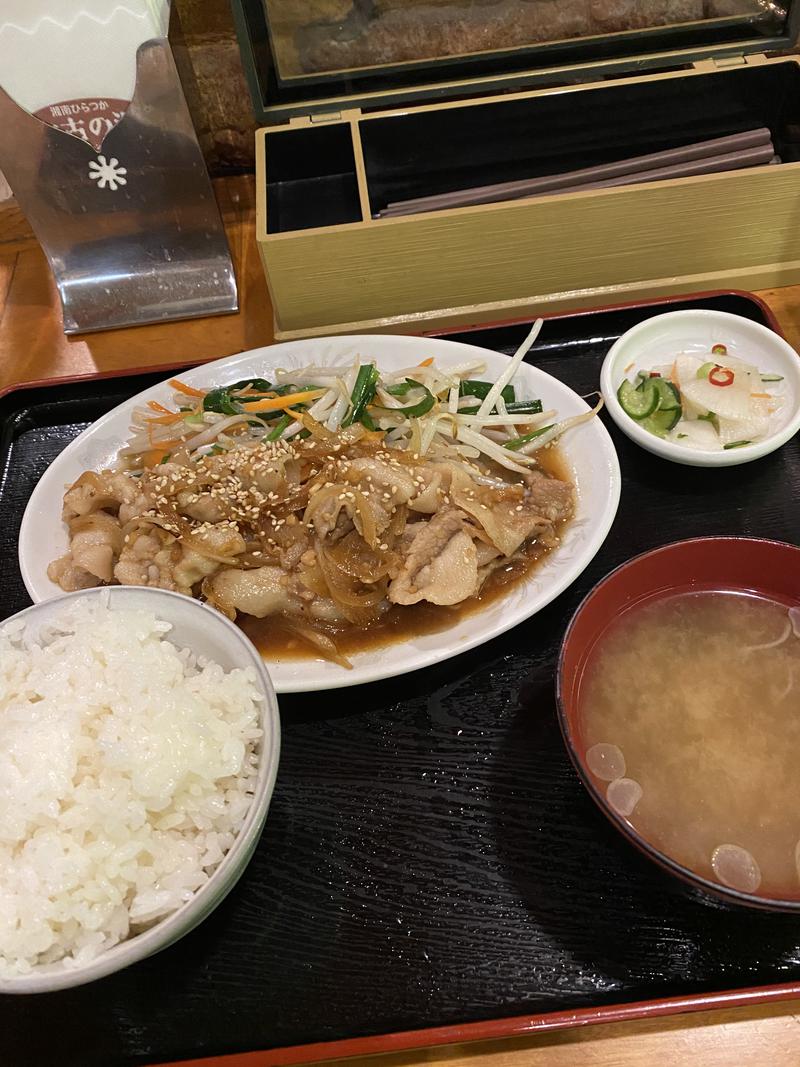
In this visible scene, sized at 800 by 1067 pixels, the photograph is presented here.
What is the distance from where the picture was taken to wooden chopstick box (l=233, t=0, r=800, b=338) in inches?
92.9

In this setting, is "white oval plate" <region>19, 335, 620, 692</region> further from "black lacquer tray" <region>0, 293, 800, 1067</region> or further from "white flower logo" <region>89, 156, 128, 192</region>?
"white flower logo" <region>89, 156, 128, 192</region>

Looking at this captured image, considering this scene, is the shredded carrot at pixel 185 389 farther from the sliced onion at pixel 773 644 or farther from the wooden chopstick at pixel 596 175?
the sliced onion at pixel 773 644

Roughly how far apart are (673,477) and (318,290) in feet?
4.16

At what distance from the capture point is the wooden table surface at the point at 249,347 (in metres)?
1.46

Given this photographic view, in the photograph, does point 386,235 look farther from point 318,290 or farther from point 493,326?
point 493,326

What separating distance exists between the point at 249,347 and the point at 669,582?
177cm

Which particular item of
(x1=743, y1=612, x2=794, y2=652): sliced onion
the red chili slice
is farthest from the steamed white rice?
the red chili slice

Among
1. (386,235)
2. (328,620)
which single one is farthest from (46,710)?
(386,235)

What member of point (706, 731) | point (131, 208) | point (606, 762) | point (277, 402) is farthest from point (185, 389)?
point (706, 731)

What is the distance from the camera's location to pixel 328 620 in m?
1.92

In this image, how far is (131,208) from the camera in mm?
2643

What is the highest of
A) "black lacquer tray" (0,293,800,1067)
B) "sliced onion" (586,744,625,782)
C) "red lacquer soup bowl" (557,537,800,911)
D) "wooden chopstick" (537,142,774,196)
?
"wooden chopstick" (537,142,774,196)

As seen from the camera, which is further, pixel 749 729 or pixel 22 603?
pixel 22 603

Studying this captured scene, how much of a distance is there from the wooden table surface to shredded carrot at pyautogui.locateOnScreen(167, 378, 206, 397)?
20 centimetres
